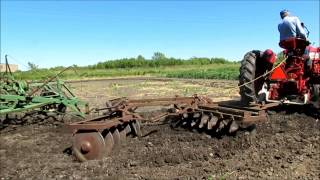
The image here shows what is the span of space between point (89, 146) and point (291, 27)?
472 centimetres

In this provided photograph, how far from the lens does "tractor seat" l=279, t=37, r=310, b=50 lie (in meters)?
8.48

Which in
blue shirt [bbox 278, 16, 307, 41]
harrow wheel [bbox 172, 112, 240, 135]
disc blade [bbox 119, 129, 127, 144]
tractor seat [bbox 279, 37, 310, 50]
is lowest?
disc blade [bbox 119, 129, 127, 144]

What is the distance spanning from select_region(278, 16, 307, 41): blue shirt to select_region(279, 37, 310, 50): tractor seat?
0.27ft

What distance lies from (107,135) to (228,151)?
1.84 metres

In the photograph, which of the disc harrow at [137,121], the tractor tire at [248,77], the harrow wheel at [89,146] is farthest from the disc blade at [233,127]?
the harrow wheel at [89,146]

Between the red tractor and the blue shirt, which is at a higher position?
the blue shirt

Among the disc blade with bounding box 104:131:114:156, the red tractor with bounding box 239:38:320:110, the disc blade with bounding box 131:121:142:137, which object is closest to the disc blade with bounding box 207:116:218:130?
the disc blade with bounding box 131:121:142:137

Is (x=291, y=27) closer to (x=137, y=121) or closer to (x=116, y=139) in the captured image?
(x=137, y=121)

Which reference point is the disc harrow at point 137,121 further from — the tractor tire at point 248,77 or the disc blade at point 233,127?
the tractor tire at point 248,77

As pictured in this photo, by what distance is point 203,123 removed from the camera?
7.13m

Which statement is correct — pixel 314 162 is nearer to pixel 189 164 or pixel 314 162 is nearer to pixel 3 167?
pixel 189 164

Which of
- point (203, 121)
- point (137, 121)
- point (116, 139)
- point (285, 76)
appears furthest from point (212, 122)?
point (285, 76)

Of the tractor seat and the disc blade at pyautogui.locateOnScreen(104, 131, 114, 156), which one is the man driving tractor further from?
the disc blade at pyautogui.locateOnScreen(104, 131, 114, 156)

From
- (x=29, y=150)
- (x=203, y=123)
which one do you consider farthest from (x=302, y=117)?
(x=29, y=150)
